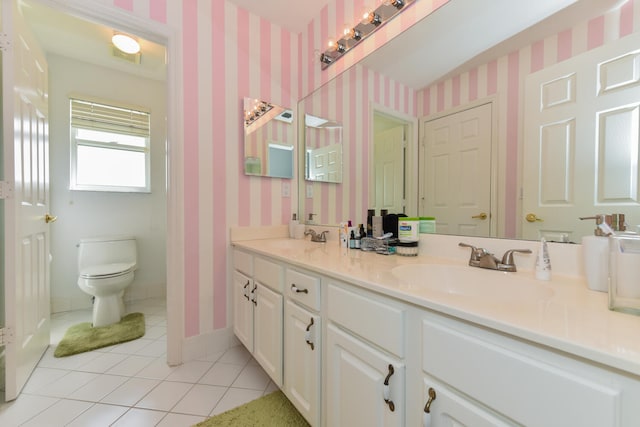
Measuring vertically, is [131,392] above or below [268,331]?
below

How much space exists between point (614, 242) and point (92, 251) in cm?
321

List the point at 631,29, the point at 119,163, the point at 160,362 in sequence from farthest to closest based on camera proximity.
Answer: the point at 119,163 → the point at 160,362 → the point at 631,29

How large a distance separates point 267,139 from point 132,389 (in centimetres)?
169

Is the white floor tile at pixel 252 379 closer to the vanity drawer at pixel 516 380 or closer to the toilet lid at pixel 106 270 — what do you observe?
the vanity drawer at pixel 516 380

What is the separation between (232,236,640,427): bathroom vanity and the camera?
0.40 m

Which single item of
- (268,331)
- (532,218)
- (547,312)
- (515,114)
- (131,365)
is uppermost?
(515,114)

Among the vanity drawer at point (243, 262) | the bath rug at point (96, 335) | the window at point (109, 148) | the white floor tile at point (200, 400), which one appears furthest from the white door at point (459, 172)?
the window at point (109, 148)

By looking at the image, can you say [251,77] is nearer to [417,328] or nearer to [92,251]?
[417,328]

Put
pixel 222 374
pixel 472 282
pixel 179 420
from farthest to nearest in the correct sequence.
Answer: pixel 222 374 → pixel 179 420 → pixel 472 282

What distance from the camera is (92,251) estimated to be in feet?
7.63

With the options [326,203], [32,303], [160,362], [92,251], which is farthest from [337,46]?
[92,251]

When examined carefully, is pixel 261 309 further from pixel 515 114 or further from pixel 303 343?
pixel 515 114

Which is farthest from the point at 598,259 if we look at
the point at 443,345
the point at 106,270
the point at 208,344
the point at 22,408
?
the point at 106,270

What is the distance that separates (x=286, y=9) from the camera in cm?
184
